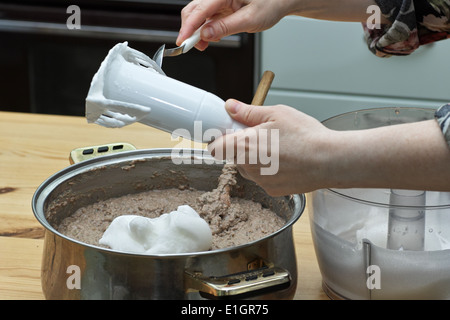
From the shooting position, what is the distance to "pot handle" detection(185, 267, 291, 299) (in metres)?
0.67

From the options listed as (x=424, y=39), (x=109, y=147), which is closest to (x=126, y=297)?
(x=109, y=147)

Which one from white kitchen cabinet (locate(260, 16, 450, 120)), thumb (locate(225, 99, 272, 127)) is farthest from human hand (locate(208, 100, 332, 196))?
white kitchen cabinet (locate(260, 16, 450, 120))

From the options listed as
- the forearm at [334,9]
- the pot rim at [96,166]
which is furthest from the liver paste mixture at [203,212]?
the forearm at [334,9]

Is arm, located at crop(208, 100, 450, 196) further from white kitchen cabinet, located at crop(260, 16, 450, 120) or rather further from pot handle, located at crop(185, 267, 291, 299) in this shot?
white kitchen cabinet, located at crop(260, 16, 450, 120)

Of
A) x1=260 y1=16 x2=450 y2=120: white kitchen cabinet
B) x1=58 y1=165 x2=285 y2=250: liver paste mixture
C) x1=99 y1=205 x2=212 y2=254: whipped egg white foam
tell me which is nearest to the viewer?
x1=99 y1=205 x2=212 y2=254: whipped egg white foam

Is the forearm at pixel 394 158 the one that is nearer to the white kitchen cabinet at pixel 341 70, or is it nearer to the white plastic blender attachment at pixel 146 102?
the white plastic blender attachment at pixel 146 102

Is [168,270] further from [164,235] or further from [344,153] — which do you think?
[344,153]

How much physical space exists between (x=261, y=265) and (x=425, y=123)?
24 cm

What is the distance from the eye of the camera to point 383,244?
828 millimetres

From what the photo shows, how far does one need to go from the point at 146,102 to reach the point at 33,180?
469 millimetres

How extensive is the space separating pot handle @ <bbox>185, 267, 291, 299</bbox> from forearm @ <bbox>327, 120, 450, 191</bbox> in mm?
138

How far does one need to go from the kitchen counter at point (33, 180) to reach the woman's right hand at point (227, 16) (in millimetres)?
181

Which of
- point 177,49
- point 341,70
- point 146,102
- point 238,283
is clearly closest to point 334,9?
point 177,49
